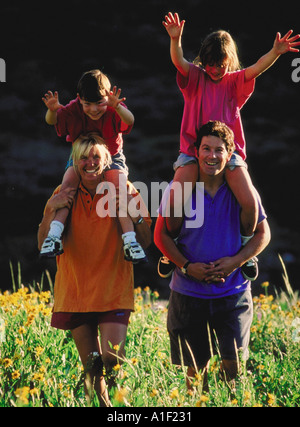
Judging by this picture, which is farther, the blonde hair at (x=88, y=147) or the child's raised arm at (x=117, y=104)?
the child's raised arm at (x=117, y=104)

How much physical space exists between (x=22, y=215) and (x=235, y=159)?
13.2 ft

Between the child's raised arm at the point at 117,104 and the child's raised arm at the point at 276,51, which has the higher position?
the child's raised arm at the point at 276,51

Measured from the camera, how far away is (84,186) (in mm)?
3439

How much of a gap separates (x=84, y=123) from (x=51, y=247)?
0.74 metres

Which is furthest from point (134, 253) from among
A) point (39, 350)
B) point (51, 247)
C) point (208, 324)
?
point (39, 350)

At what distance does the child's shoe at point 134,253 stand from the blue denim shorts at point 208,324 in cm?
29

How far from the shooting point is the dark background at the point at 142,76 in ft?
24.6

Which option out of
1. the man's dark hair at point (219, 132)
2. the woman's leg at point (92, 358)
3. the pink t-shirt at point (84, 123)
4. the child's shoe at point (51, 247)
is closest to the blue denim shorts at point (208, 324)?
the woman's leg at point (92, 358)

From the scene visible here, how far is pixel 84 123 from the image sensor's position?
11.8ft

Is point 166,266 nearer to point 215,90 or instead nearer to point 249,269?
point 249,269

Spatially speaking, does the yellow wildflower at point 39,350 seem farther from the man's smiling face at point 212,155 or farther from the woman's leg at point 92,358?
the man's smiling face at point 212,155


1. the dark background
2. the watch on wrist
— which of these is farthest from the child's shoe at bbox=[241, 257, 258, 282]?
the dark background
